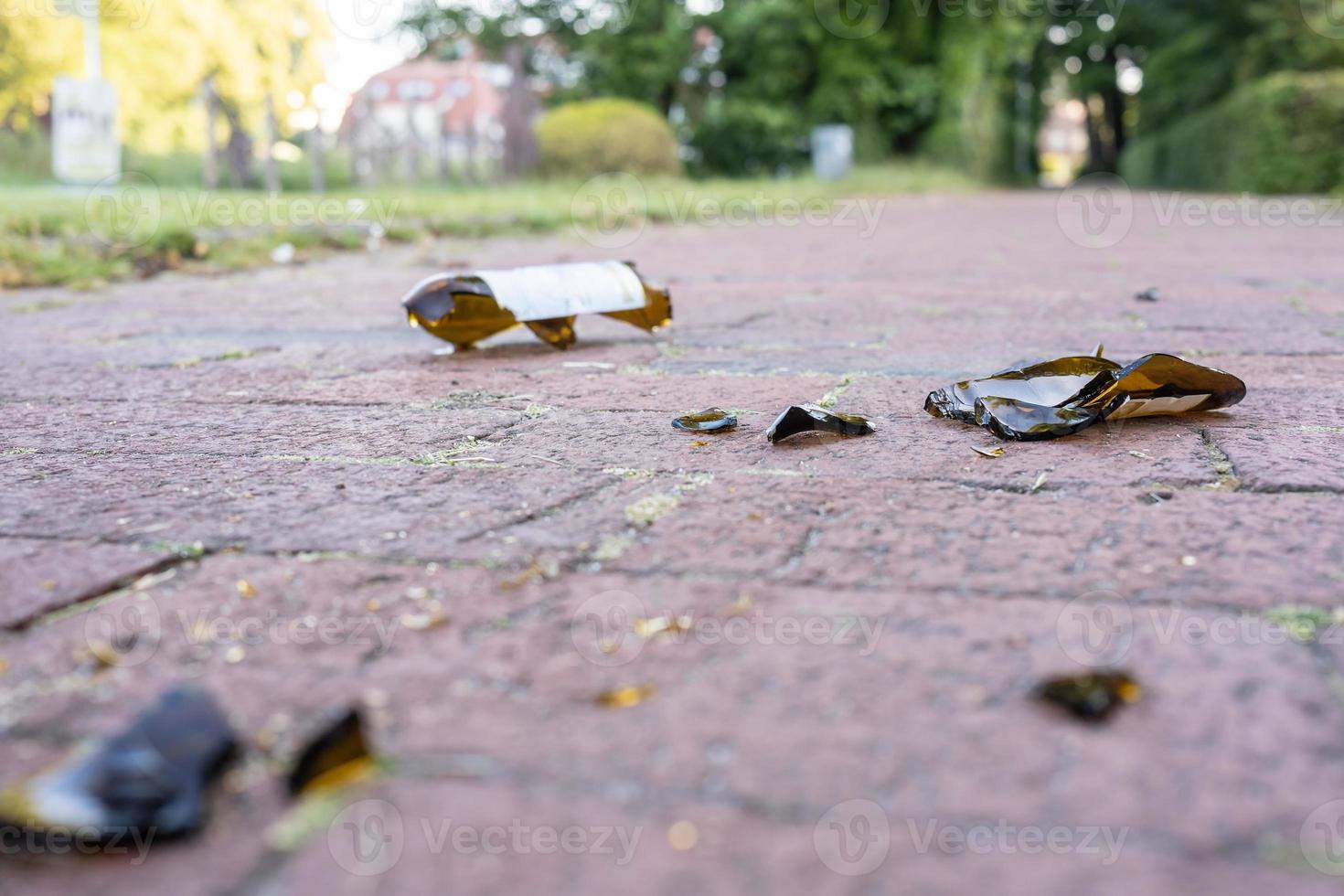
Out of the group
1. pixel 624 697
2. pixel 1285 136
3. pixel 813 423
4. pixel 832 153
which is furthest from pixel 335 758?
pixel 832 153

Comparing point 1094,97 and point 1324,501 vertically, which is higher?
point 1094,97

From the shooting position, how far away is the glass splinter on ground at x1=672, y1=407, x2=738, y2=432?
182cm

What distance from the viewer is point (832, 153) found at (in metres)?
16.1

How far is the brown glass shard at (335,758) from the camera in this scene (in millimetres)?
775

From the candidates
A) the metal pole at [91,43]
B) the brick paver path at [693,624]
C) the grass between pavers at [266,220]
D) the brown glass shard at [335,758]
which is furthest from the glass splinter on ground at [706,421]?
the metal pole at [91,43]

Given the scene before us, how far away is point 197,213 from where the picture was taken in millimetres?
6938

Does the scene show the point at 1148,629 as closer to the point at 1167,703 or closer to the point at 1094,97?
the point at 1167,703

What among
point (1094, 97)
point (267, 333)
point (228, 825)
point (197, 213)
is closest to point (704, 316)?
point (267, 333)

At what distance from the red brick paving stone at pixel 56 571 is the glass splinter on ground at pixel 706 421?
2.80ft

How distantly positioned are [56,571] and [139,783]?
554 mm

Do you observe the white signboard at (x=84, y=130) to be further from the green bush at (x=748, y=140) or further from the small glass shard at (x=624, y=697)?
the small glass shard at (x=624, y=697)

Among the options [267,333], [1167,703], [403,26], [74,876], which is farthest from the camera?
[403,26]

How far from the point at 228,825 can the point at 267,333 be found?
2.67m

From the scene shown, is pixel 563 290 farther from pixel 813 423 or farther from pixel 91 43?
pixel 91 43
